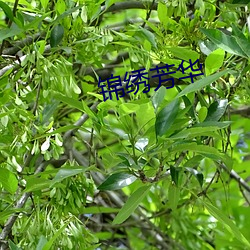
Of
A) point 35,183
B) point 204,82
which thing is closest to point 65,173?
point 35,183

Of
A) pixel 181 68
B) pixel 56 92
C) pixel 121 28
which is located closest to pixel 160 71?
pixel 121 28

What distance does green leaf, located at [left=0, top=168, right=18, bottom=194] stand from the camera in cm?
78

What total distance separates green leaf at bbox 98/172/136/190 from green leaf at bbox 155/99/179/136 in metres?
0.08

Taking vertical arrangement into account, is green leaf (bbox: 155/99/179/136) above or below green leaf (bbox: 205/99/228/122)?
above

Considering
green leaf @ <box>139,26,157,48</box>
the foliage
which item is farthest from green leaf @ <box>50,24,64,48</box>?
green leaf @ <box>139,26,157,48</box>

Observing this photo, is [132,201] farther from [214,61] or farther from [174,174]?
[214,61]

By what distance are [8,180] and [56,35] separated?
0.65ft

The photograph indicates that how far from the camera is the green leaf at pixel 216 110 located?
0.83 metres

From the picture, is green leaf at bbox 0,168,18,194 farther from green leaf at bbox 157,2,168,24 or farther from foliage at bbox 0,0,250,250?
green leaf at bbox 157,2,168,24

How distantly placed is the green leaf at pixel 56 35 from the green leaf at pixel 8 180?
0.57 feet

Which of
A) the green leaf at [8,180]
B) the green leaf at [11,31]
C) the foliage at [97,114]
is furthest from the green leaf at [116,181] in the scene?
the green leaf at [11,31]

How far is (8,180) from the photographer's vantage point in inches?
30.8

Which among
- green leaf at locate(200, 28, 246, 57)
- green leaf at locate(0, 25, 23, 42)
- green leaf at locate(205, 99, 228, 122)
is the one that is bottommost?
green leaf at locate(205, 99, 228, 122)

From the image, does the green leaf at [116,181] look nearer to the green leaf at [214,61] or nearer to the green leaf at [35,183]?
the green leaf at [35,183]
